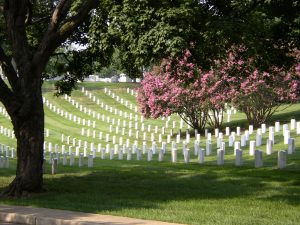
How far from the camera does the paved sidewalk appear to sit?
942cm

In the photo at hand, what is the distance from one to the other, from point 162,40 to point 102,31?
2.73m

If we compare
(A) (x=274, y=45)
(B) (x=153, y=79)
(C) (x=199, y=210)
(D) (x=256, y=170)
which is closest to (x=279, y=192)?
(C) (x=199, y=210)

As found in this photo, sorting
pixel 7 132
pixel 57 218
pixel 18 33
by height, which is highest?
pixel 18 33

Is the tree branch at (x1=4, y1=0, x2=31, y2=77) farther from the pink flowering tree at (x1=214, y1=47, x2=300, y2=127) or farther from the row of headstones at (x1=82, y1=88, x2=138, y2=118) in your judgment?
the row of headstones at (x1=82, y1=88, x2=138, y2=118)

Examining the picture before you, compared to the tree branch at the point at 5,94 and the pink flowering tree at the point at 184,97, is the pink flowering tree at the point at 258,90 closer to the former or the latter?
the pink flowering tree at the point at 184,97

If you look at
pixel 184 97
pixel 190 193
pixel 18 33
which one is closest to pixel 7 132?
pixel 184 97

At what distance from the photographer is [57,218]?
979cm

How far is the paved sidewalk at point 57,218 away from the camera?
30.9 ft

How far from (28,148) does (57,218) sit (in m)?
4.14

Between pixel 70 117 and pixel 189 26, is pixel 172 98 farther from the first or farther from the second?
pixel 189 26

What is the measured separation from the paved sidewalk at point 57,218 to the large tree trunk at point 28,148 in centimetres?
225

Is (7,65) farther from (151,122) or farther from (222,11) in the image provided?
(151,122)

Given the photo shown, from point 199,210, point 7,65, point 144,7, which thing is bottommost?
point 199,210

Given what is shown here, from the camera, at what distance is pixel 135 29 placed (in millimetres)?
12047
